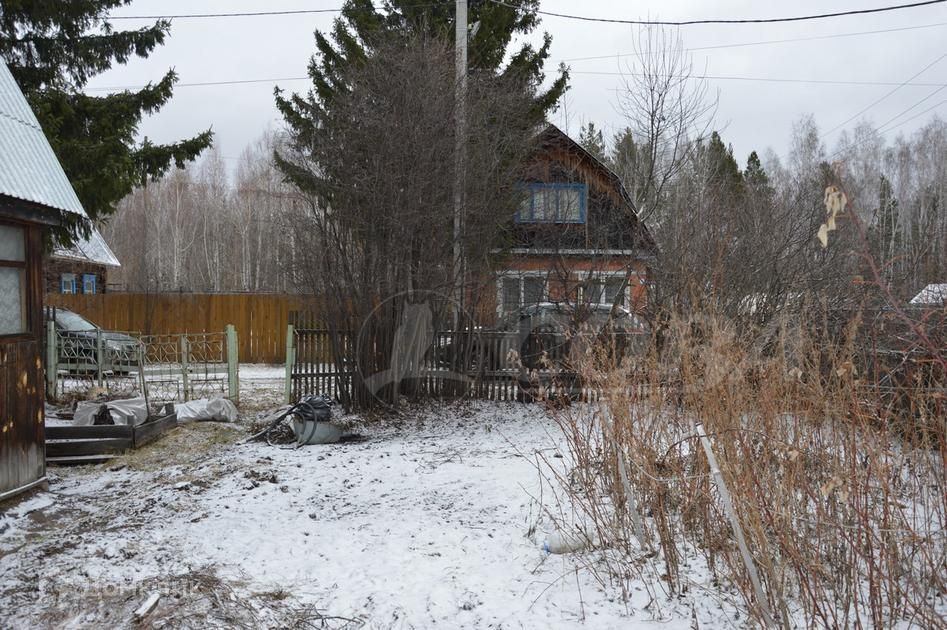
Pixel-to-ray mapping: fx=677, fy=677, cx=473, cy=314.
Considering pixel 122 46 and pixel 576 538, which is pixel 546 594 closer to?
pixel 576 538

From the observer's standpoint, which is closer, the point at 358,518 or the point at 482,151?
the point at 358,518

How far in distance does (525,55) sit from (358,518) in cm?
1238

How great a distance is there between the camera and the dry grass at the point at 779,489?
3.12m

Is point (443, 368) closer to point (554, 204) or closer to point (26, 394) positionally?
point (554, 204)

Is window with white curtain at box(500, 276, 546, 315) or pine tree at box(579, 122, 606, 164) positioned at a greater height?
pine tree at box(579, 122, 606, 164)

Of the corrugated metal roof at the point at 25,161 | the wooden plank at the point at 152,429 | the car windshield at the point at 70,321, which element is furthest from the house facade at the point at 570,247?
the car windshield at the point at 70,321

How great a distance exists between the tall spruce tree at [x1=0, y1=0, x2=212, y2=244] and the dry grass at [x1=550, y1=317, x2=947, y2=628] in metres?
8.92

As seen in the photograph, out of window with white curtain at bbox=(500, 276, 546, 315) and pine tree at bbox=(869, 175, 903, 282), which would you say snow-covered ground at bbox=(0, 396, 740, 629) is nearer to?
pine tree at bbox=(869, 175, 903, 282)

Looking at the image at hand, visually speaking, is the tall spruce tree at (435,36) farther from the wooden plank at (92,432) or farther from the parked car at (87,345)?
the wooden plank at (92,432)

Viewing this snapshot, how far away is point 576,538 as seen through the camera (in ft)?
15.4

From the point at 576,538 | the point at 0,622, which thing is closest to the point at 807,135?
the point at 576,538

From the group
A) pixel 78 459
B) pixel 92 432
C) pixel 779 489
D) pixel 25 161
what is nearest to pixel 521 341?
pixel 92 432

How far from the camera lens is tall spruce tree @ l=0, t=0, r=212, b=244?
33.6ft

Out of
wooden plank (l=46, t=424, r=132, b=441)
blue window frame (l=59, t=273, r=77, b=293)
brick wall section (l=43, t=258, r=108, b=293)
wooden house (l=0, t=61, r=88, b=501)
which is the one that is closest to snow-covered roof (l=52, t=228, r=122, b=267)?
brick wall section (l=43, t=258, r=108, b=293)
